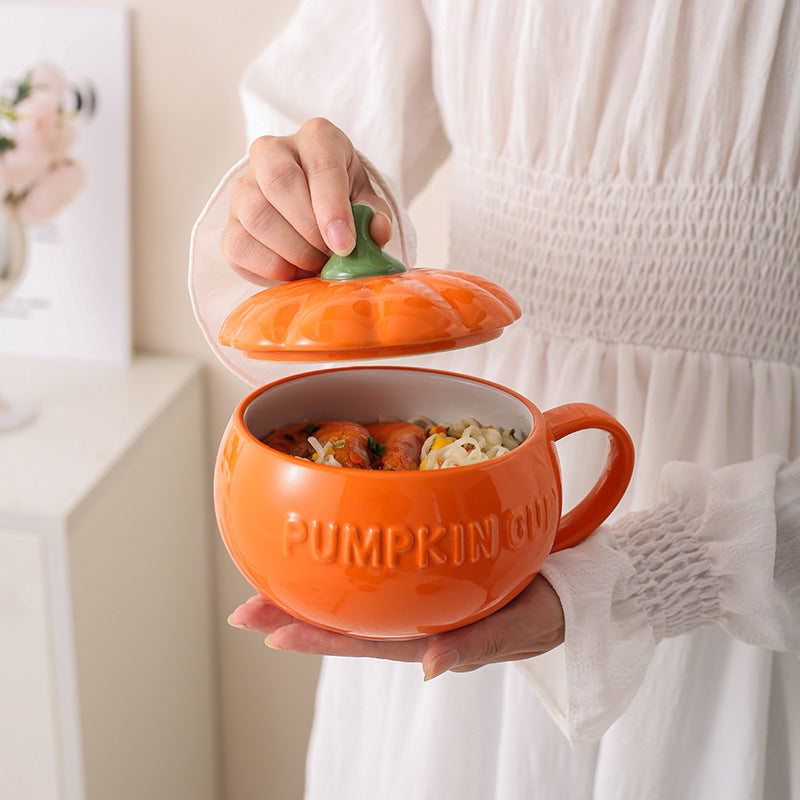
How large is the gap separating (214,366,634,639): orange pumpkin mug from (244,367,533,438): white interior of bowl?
2 centimetres

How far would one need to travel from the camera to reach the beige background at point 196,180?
3.64ft

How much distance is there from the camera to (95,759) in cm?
106

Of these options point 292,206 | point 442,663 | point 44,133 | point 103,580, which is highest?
point 292,206

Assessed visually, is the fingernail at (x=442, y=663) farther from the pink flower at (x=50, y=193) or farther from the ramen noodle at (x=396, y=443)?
the pink flower at (x=50, y=193)

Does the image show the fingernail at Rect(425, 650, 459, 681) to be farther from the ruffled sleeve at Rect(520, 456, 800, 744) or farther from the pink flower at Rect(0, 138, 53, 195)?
the pink flower at Rect(0, 138, 53, 195)

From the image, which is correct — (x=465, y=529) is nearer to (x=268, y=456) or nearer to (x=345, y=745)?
(x=268, y=456)

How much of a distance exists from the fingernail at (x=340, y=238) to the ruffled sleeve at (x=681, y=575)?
0.23 metres

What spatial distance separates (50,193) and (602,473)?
85 centimetres

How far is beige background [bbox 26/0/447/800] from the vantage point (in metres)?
1.11

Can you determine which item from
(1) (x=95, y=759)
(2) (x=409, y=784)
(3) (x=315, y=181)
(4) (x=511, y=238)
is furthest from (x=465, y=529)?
(1) (x=95, y=759)

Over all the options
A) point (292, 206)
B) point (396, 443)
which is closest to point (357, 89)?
point (292, 206)

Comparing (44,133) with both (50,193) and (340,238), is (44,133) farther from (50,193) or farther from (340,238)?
(340,238)

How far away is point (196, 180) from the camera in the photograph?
3.88ft

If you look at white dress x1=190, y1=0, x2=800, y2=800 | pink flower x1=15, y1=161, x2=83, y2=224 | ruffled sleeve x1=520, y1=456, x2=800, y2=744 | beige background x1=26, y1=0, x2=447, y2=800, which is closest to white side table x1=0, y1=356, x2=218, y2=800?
beige background x1=26, y1=0, x2=447, y2=800
